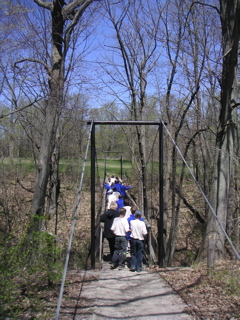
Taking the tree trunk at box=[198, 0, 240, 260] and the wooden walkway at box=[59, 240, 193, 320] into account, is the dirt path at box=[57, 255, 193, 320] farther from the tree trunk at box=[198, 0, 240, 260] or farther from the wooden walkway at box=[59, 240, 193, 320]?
the tree trunk at box=[198, 0, 240, 260]

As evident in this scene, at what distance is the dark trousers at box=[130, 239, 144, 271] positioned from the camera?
650cm

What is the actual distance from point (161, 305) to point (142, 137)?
27.1 feet

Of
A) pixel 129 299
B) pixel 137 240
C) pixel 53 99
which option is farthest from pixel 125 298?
pixel 53 99

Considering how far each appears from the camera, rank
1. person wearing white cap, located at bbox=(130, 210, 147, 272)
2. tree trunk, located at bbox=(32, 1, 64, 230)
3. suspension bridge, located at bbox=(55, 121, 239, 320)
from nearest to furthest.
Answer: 1. suspension bridge, located at bbox=(55, 121, 239, 320)
2. person wearing white cap, located at bbox=(130, 210, 147, 272)
3. tree trunk, located at bbox=(32, 1, 64, 230)

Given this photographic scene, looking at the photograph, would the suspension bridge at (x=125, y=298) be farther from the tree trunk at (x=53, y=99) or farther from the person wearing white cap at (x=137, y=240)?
the tree trunk at (x=53, y=99)

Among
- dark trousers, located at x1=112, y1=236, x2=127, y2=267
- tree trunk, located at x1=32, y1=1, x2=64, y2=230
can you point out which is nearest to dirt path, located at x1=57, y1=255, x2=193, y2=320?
dark trousers, located at x1=112, y1=236, x2=127, y2=267

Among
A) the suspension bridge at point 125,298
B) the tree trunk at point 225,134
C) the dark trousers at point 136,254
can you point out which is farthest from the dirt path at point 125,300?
the tree trunk at point 225,134

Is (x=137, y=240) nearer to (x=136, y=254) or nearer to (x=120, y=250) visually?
(x=136, y=254)

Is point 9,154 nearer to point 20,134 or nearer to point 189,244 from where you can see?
point 20,134

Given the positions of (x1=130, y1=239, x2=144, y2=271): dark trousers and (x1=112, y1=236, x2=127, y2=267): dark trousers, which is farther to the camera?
(x1=112, y1=236, x2=127, y2=267): dark trousers

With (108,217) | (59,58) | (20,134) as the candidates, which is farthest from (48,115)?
(20,134)

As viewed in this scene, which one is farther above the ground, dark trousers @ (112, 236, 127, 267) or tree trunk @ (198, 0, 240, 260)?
tree trunk @ (198, 0, 240, 260)

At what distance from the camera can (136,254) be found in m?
6.59

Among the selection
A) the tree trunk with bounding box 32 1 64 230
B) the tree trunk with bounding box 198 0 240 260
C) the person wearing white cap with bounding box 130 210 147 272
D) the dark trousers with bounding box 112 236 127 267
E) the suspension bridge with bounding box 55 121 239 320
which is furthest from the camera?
the tree trunk with bounding box 32 1 64 230
